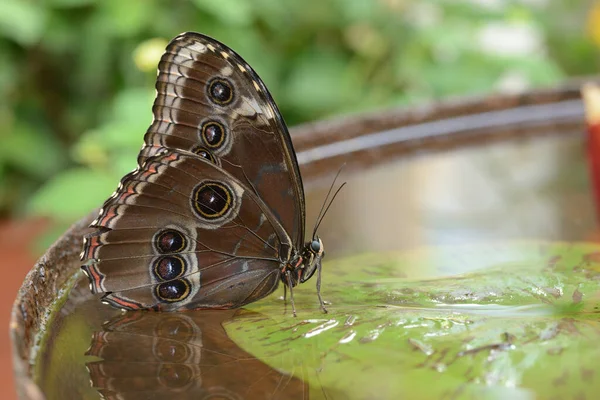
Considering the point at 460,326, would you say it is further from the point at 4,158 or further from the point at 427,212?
the point at 4,158

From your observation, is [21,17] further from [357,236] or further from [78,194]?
[357,236]

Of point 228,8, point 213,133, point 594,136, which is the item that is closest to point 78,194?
point 228,8

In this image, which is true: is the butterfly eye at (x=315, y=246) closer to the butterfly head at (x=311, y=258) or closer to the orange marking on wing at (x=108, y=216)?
the butterfly head at (x=311, y=258)

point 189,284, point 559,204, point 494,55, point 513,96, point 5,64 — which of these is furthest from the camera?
point 5,64

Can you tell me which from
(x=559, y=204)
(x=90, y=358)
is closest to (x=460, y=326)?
(x=90, y=358)

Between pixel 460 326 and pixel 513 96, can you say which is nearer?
pixel 460 326

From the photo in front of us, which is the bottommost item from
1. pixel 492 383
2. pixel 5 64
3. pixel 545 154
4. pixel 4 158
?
pixel 492 383
